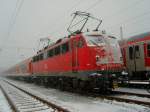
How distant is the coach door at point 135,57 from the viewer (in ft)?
58.4

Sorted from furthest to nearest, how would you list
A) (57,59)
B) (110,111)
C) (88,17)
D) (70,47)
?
(57,59), (88,17), (70,47), (110,111)

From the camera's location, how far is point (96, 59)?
1338 cm

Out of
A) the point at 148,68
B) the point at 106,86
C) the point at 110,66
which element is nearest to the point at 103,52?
the point at 110,66

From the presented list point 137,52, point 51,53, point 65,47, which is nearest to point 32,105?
point 65,47

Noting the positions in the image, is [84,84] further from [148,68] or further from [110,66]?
[148,68]

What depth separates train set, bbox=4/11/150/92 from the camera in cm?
1329

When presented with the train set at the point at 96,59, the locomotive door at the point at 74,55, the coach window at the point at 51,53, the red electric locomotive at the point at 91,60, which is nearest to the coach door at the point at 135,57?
the train set at the point at 96,59

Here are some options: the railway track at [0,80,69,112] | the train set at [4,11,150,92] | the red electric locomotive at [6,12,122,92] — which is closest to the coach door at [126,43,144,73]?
the train set at [4,11,150,92]

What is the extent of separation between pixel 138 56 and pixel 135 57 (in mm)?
296

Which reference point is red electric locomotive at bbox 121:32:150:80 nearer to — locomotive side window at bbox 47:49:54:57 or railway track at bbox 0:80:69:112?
locomotive side window at bbox 47:49:54:57

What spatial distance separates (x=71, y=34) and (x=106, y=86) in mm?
4273

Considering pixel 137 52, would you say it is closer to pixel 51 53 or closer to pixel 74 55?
pixel 74 55

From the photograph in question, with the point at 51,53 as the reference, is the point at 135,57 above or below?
below

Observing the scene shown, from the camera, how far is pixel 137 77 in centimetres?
1861
